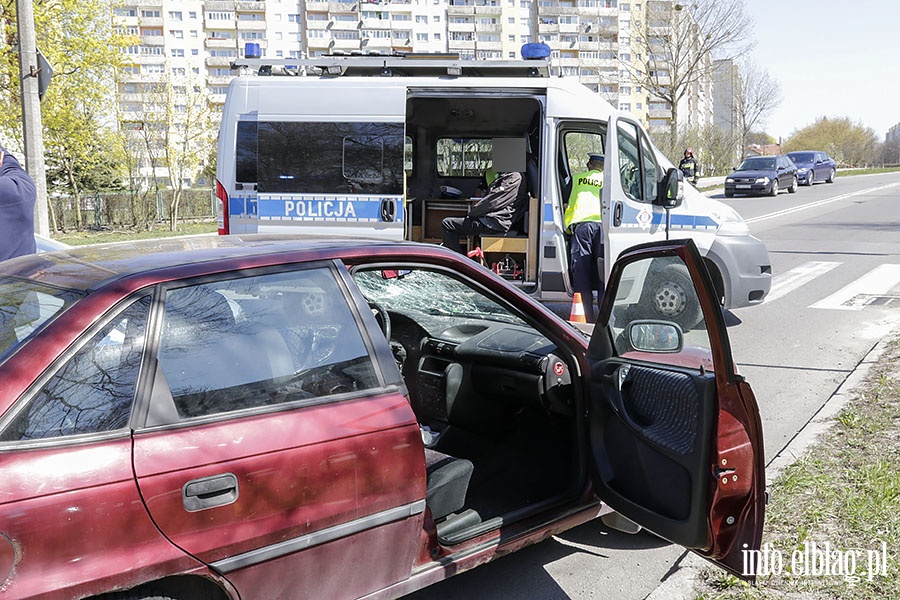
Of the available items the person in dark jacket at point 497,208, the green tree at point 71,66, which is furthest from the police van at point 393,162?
the green tree at point 71,66

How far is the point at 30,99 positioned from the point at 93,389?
33.9ft

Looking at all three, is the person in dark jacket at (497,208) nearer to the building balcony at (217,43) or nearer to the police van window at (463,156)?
the police van window at (463,156)

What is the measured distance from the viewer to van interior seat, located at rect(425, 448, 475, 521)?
3.33m

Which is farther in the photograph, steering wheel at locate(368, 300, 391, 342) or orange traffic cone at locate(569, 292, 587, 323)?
orange traffic cone at locate(569, 292, 587, 323)

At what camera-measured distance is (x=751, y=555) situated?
298cm

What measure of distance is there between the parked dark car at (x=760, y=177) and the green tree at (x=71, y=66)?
22.8 meters

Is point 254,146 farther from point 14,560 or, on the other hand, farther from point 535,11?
point 535,11

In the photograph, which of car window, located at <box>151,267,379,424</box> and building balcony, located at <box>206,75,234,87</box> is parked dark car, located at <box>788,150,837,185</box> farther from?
building balcony, located at <box>206,75,234,87</box>

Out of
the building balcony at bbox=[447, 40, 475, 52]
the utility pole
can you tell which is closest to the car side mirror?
the utility pole

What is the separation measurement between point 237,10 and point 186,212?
70.7 meters

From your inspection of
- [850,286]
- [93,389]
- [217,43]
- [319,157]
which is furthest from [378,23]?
[93,389]

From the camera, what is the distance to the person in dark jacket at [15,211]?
Answer: 5523 millimetres

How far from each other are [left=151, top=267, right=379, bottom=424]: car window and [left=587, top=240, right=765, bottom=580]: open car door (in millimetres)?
1128

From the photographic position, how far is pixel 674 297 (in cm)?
300
